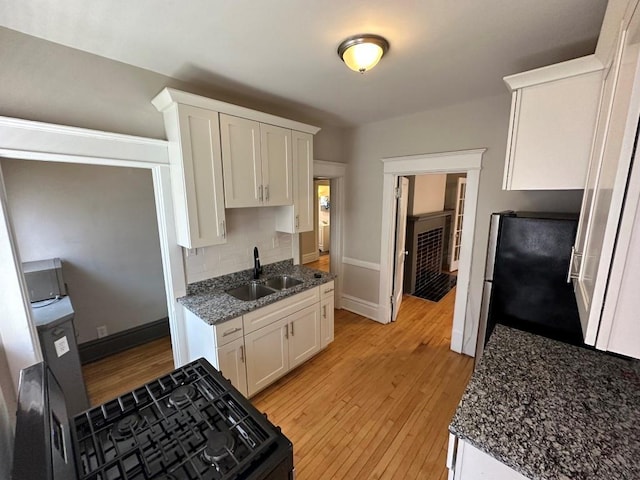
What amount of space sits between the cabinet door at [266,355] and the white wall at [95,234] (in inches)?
70.5

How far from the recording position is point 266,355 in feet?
7.38

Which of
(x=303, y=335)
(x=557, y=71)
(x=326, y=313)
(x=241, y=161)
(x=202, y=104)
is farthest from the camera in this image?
(x=326, y=313)

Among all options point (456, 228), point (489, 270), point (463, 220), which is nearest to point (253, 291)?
point (489, 270)

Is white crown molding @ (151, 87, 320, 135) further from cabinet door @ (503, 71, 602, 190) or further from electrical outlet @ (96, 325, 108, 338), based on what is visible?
Result: electrical outlet @ (96, 325, 108, 338)

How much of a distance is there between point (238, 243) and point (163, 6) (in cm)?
177

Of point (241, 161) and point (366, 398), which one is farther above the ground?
point (241, 161)

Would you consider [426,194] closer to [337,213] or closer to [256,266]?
[337,213]

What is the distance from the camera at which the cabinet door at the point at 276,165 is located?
2.32 meters

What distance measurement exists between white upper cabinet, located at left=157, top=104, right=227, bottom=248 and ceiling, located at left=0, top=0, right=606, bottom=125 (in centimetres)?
37

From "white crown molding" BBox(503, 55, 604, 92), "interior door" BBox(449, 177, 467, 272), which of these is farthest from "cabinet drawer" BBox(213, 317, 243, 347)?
"interior door" BBox(449, 177, 467, 272)

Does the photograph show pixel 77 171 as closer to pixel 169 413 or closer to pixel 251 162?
pixel 251 162

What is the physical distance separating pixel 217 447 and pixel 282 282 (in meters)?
2.05

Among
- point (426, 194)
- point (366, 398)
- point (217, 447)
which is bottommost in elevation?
point (366, 398)

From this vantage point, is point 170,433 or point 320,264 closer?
point 170,433
